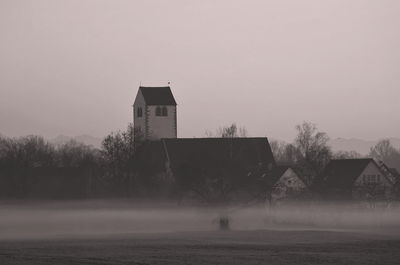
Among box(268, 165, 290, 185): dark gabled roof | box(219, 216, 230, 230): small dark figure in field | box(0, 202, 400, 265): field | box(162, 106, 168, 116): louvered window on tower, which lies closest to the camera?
box(0, 202, 400, 265): field

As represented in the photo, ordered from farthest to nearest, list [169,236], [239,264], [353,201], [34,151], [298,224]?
[34,151], [353,201], [298,224], [169,236], [239,264]

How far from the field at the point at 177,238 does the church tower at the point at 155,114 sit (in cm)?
3844

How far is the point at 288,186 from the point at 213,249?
5797cm

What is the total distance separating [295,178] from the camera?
116 metres

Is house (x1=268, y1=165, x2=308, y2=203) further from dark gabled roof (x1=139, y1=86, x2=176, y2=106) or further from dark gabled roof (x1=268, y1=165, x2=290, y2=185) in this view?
dark gabled roof (x1=139, y1=86, x2=176, y2=106)

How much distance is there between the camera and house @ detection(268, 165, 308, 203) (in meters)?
106

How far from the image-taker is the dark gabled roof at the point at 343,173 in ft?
366

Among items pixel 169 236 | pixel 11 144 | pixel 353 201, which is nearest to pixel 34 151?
pixel 11 144

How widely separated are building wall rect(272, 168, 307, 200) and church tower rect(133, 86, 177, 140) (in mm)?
39147

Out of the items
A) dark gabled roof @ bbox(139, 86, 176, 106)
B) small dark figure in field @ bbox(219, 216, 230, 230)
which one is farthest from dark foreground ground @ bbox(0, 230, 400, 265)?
dark gabled roof @ bbox(139, 86, 176, 106)

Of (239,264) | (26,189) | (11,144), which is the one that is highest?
(11,144)

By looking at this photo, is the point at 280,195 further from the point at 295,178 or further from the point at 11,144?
the point at 11,144

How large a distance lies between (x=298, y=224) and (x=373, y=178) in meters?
25.2

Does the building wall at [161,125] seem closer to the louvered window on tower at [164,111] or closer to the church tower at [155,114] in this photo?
the church tower at [155,114]
